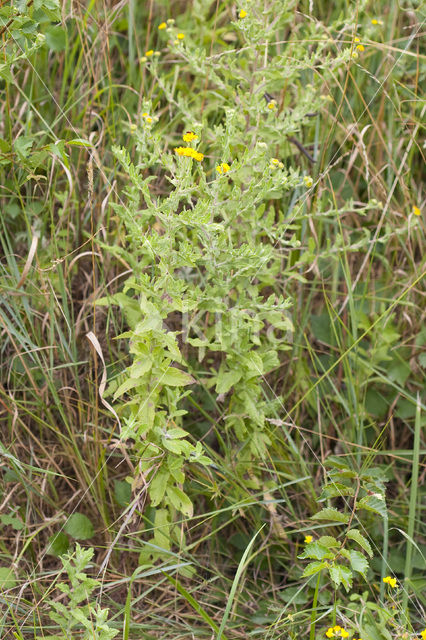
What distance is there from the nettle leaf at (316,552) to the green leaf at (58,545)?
72cm

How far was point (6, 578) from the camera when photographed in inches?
75.4

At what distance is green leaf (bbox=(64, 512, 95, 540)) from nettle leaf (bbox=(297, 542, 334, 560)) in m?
0.69

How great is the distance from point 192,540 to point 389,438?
2.50 ft

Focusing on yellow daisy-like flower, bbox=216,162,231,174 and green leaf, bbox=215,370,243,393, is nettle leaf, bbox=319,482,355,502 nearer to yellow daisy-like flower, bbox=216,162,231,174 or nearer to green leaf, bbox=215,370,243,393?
green leaf, bbox=215,370,243,393

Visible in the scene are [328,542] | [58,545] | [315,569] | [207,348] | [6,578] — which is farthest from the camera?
[207,348]

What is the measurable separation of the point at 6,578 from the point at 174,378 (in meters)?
0.71

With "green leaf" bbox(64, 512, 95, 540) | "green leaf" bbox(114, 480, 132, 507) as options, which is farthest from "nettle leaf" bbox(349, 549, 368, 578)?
"green leaf" bbox(64, 512, 95, 540)

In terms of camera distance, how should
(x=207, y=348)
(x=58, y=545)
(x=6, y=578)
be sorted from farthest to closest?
(x=207, y=348) < (x=58, y=545) < (x=6, y=578)

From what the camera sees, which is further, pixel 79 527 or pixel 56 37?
pixel 56 37

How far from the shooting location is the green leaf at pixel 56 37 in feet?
7.51

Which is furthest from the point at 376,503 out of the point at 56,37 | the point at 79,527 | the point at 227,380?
the point at 56,37

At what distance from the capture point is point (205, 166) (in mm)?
2428

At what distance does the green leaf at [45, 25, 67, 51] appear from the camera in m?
2.29

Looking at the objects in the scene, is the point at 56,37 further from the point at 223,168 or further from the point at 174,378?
the point at 174,378
